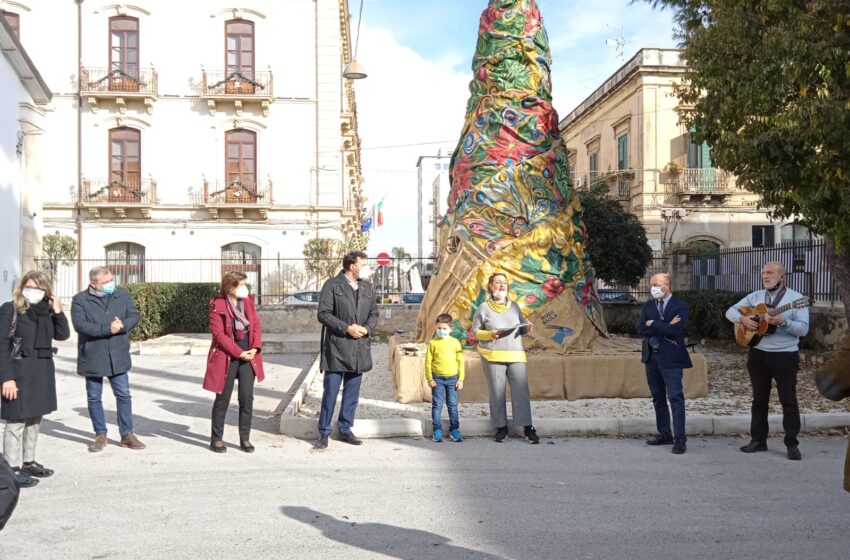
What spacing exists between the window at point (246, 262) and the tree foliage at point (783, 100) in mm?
18276

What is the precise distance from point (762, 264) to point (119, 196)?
2365 centimetres

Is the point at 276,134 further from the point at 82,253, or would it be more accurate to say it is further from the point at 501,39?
the point at 501,39

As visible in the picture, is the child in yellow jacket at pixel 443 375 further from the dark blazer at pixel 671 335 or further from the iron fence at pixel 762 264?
the iron fence at pixel 762 264

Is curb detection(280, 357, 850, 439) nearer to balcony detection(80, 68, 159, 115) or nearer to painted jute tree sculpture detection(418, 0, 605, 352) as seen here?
painted jute tree sculpture detection(418, 0, 605, 352)

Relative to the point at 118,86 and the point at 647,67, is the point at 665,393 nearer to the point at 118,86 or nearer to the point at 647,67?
the point at 647,67

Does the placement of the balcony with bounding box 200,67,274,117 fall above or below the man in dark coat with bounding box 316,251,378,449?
above

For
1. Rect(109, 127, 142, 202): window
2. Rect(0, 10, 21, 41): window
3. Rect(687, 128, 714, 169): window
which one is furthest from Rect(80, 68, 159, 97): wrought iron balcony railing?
Rect(687, 128, 714, 169): window

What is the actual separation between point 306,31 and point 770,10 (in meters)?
22.9

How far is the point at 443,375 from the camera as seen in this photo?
7.64 metres

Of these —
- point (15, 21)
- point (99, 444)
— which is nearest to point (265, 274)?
point (15, 21)

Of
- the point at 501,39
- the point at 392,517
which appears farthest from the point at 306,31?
the point at 392,517

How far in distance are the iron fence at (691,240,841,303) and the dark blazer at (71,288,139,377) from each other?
10.6 m

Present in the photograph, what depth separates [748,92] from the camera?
32.7ft

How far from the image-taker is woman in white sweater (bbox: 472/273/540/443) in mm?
7520
